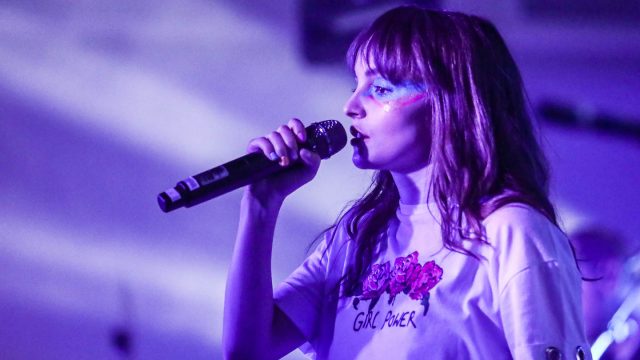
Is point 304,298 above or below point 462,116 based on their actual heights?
below

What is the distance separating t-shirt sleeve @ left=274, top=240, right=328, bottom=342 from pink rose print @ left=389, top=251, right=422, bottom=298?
0.19m

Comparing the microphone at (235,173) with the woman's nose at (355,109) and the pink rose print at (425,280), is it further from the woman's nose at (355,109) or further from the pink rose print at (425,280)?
the pink rose print at (425,280)

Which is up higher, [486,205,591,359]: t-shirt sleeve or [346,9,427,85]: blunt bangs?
[346,9,427,85]: blunt bangs

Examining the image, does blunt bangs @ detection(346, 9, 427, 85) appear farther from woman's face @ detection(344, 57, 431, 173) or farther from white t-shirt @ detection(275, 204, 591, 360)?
white t-shirt @ detection(275, 204, 591, 360)

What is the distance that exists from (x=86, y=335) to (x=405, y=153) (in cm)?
118

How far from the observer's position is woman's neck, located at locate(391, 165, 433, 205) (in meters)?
1.15

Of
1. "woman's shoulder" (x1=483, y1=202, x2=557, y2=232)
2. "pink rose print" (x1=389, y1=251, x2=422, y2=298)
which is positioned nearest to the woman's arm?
"pink rose print" (x1=389, y1=251, x2=422, y2=298)

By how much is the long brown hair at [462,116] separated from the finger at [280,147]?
0.20 m

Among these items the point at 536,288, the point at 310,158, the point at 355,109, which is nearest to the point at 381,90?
the point at 355,109

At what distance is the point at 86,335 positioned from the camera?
75.3 inches

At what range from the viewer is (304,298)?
1.24 m

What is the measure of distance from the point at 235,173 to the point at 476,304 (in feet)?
1.26

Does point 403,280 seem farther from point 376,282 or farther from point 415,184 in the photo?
point 415,184

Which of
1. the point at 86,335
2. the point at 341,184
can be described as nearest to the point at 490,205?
the point at 341,184
